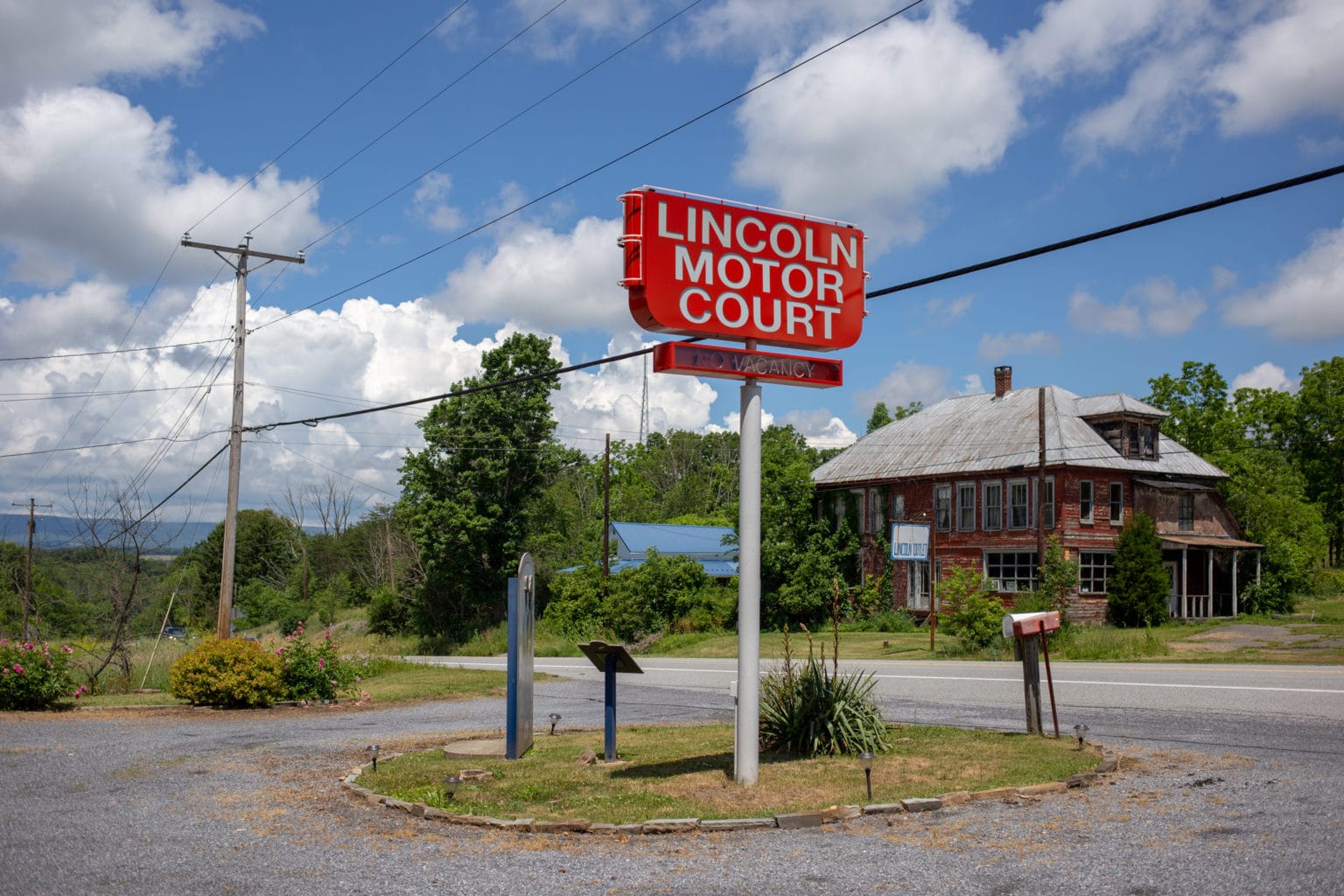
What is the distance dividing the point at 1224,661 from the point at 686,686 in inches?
438

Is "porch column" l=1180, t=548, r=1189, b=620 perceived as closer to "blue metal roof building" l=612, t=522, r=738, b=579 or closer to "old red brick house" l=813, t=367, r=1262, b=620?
"old red brick house" l=813, t=367, r=1262, b=620

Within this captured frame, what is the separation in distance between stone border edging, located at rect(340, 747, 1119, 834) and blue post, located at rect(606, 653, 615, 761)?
8.37ft

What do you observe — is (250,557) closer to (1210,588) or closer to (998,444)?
(998,444)

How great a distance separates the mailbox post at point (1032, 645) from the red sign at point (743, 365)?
3.00 meters

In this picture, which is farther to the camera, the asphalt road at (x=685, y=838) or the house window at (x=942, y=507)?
the house window at (x=942, y=507)

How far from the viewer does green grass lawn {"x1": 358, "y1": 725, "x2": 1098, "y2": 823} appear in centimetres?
873

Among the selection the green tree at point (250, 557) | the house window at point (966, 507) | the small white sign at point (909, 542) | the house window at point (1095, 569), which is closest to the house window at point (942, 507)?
the house window at point (966, 507)

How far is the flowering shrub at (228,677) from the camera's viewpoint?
18.1 metres

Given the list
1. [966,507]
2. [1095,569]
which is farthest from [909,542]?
[1095,569]

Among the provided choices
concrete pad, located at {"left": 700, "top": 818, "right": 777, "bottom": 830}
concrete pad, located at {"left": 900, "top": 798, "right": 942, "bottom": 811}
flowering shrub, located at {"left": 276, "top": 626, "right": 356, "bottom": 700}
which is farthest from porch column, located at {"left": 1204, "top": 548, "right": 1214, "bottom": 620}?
concrete pad, located at {"left": 700, "top": 818, "right": 777, "bottom": 830}

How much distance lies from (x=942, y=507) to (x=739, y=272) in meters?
35.5

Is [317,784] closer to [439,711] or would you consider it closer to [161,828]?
[161,828]

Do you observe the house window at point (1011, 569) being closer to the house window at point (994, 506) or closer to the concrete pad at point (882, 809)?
the house window at point (994, 506)

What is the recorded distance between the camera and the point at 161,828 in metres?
8.45
